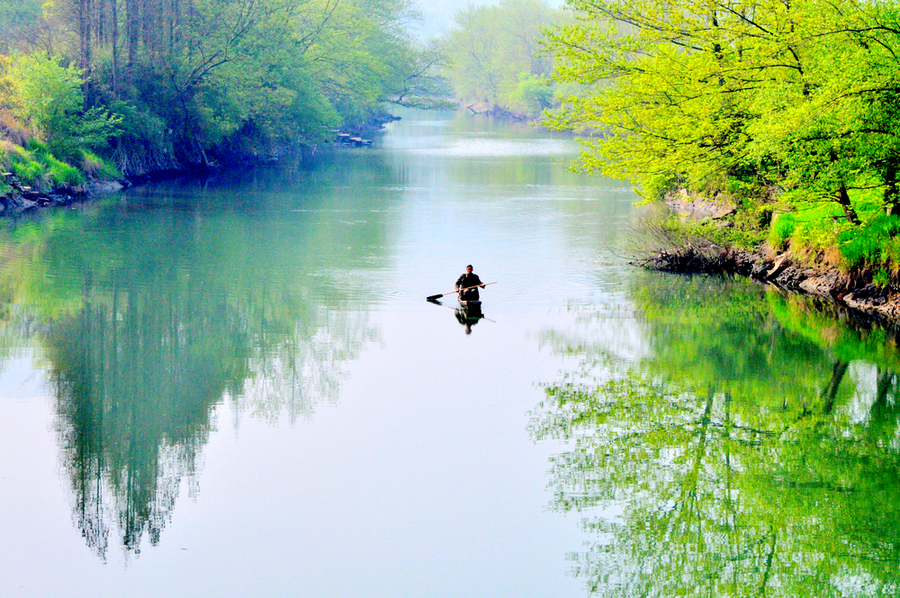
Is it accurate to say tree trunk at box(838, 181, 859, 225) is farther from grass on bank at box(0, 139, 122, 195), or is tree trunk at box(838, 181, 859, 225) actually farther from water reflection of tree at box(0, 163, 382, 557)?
grass on bank at box(0, 139, 122, 195)

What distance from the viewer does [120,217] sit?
117 feet

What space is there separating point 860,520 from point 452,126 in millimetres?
98637

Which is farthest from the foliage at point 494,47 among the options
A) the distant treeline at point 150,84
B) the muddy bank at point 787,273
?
the muddy bank at point 787,273

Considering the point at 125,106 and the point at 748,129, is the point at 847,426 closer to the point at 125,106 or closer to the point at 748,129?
the point at 748,129

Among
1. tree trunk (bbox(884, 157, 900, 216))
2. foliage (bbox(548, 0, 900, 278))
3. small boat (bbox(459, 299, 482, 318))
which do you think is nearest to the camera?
foliage (bbox(548, 0, 900, 278))

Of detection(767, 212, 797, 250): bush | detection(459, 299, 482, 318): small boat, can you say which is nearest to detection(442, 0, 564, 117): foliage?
detection(767, 212, 797, 250): bush

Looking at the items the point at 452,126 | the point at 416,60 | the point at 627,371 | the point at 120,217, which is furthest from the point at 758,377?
the point at 452,126

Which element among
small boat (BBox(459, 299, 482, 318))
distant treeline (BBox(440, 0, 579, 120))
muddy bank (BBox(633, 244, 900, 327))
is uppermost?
distant treeline (BBox(440, 0, 579, 120))

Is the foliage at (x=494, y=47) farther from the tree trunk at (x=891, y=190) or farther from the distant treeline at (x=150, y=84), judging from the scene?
the tree trunk at (x=891, y=190)

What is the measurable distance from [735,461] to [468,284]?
1051 centimetres

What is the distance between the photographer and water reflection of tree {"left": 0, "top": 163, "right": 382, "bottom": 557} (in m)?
12.4

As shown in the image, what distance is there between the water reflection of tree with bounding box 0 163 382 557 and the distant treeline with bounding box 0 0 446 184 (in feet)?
31.7

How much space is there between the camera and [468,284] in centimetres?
2280

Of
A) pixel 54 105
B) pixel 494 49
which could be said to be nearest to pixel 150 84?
pixel 54 105
